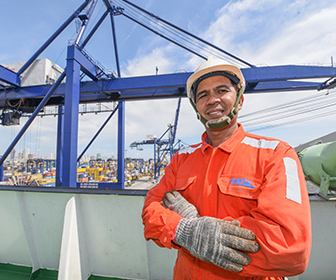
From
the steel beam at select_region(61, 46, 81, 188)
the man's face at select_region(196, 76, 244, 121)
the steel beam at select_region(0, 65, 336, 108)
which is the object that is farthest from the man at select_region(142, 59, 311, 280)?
the steel beam at select_region(0, 65, 336, 108)

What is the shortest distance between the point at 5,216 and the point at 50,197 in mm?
714

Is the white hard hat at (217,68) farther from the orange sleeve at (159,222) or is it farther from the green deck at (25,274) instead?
the green deck at (25,274)

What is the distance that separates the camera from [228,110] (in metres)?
0.96

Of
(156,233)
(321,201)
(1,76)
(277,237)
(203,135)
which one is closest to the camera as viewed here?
(277,237)

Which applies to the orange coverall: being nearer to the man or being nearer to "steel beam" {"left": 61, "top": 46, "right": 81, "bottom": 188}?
the man

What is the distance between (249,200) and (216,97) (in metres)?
0.57

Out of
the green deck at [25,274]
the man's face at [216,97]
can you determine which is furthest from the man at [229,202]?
the green deck at [25,274]

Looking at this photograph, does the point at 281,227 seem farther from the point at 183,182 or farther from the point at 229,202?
the point at 183,182

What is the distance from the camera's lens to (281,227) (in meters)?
0.62

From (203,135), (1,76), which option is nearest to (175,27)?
(1,76)

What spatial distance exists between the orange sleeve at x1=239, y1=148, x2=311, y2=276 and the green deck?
6.54 feet

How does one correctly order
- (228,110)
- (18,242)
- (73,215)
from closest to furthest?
(228,110)
(73,215)
(18,242)

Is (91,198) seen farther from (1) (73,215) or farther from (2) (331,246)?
(2) (331,246)

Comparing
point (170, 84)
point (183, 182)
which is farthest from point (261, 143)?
point (170, 84)
